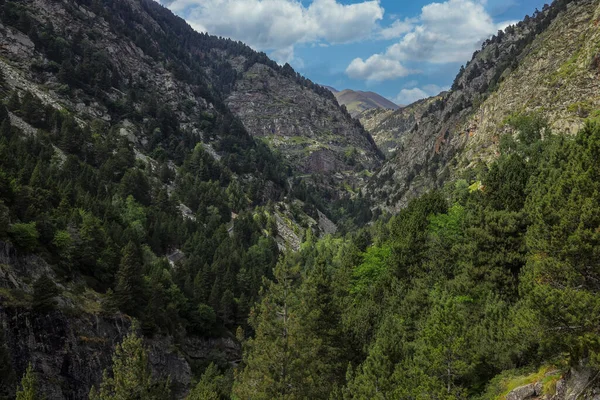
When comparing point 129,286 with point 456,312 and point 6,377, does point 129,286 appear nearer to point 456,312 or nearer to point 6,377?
point 6,377

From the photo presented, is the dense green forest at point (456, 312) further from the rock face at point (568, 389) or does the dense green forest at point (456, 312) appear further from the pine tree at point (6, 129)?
the pine tree at point (6, 129)

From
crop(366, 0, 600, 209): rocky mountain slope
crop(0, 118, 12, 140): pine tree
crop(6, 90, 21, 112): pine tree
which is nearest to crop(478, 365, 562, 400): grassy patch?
crop(366, 0, 600, 209): rocky mountain slope

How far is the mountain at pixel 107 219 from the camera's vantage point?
46031 mm

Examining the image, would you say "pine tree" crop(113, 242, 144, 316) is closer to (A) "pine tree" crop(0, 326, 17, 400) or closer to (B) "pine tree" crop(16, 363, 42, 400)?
(A) "pine tree" crop(0, 326, 17, 400)

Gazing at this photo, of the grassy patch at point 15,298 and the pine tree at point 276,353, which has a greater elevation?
the grassy patch at point 15,298

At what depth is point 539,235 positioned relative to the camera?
20.3 m

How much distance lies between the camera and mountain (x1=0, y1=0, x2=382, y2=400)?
46.0m

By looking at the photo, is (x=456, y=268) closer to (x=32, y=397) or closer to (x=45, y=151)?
(x=32, y=397)

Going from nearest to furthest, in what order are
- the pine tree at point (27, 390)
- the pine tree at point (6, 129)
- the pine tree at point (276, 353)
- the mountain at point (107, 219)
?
the pine tree at point (27, 390), the pine tree at point (276, 353), the mountain at point (107, 219), the pine tree at point (6, 129)

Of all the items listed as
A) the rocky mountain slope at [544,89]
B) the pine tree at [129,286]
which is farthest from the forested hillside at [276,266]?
the rocky mountain slope at [544,89]

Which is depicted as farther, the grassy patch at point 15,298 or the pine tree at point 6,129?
the pine tree at point 6,129

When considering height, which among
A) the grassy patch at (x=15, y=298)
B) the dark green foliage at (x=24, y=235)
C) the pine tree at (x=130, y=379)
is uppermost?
the dark green foliage at (x=24, y=235)

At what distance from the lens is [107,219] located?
274ft

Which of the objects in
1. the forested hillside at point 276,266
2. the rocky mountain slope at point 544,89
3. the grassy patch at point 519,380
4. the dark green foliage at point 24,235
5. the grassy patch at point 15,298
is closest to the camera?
the grassy patch at point 519,380
